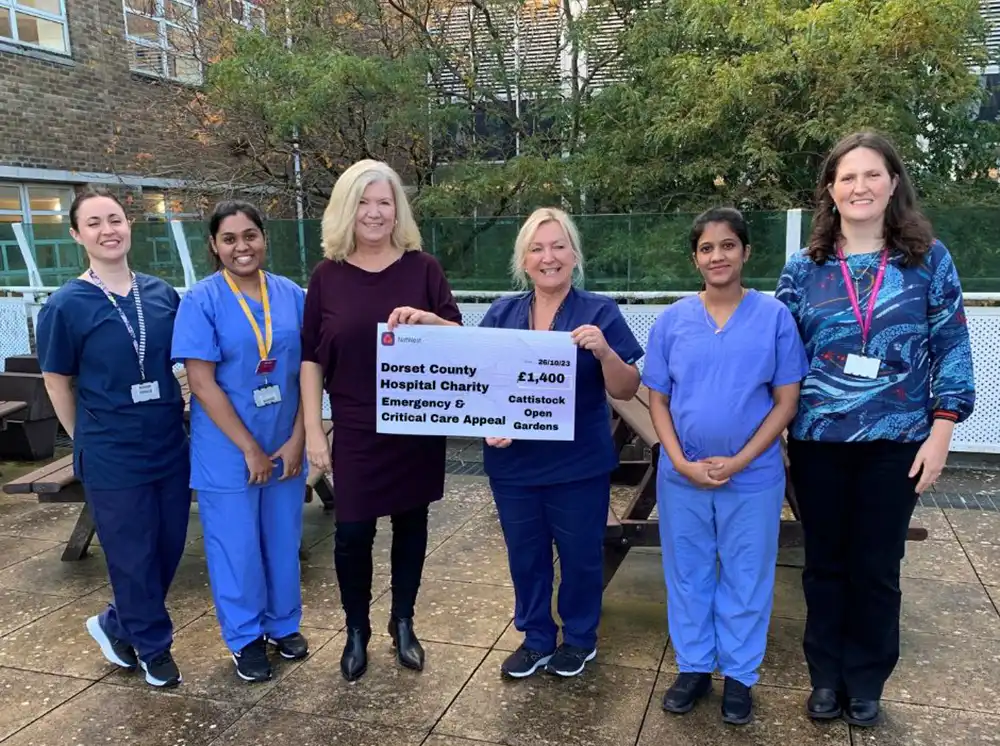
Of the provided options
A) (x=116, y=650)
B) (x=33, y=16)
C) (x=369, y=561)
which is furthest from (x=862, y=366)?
(x=33, y=16)

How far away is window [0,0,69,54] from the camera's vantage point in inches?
486

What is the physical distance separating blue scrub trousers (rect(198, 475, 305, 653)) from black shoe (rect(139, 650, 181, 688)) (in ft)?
0.75

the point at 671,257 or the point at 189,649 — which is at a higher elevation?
the point at 671,257

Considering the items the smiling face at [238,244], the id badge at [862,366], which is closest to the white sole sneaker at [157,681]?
the smiling face at [238,244]

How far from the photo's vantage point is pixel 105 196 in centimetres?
320

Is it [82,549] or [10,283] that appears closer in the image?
[82,549]

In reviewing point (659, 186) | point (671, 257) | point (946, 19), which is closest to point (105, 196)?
point (671, 257)

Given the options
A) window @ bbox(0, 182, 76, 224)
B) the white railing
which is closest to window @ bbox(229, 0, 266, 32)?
the white railing

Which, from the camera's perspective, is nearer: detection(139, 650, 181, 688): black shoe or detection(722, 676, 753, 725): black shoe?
detection(722, 676, 753, 725): black shoe

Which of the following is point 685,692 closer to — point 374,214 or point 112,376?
point 374,214

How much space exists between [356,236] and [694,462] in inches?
58.0

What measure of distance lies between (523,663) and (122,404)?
185cm

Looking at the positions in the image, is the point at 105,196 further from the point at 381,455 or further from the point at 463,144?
the point at 463,144

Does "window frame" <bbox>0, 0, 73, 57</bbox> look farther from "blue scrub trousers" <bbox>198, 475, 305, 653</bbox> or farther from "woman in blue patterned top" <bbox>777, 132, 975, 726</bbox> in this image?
"woman in blue patterned top" <bbox>777, 132, 975, 726</bbox>
